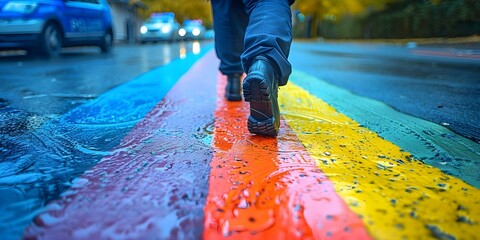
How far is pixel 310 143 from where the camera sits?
5.15 feet

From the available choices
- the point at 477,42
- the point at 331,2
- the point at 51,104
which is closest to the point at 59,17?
the point at 51,104

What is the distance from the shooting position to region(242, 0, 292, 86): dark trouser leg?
1.66 metres

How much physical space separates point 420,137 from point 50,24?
6690mm

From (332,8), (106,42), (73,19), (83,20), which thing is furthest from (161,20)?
(73,19)

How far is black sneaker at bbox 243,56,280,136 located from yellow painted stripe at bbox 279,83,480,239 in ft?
0.58

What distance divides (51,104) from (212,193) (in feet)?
5.83

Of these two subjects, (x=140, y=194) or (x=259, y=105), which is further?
(x=259, y=105)

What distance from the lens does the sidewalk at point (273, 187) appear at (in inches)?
34.8

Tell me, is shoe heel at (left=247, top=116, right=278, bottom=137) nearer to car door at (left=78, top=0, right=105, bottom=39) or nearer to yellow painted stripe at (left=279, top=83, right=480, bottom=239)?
yellow painted stripe at (left=279, top=83, right=480, bottom=239)

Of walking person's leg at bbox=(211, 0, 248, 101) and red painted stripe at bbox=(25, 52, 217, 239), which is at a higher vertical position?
walking person's leg at bbox=(211, 0, 248, 101)

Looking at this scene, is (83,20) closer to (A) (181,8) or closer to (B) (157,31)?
(B) (157,31)

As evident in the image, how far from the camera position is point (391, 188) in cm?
110

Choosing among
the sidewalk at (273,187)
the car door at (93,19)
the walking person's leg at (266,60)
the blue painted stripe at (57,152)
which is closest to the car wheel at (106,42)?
the car door at (93,19)

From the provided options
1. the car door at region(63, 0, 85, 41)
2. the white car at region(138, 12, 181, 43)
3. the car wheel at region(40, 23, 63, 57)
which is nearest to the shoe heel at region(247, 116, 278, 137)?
the car wheel at region(40, 23, 63, 57)
